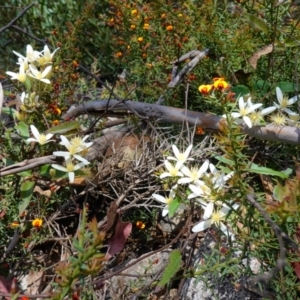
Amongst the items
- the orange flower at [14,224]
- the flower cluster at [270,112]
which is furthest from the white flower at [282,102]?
the orange flower at [14,224]

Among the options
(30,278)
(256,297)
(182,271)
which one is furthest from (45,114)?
(256,297)

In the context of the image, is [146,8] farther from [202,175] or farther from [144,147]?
[202,175]

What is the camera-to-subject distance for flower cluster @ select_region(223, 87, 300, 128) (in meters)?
1.76

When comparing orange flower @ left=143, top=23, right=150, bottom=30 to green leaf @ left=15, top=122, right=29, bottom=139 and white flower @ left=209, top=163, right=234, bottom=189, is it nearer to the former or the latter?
green leaf @ left=15, top=122, right=29, bottom=139

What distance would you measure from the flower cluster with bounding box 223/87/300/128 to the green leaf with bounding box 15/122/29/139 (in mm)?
680

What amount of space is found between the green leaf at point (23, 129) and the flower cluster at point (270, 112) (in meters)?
0.68

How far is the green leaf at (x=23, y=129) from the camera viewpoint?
6.35ft

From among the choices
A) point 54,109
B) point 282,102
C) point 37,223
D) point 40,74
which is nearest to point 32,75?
point 40,74

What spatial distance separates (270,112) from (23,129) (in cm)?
80

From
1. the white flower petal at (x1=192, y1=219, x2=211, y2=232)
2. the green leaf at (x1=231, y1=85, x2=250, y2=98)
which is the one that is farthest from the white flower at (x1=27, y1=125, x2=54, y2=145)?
the green leaf at (x1=231, y1=85, x2=250, y2=98)

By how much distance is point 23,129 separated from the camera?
1.94 meters

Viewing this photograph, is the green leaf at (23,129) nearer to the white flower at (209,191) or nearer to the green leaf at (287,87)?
the white flower at (209,191)

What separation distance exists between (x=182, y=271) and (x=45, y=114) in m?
0.72

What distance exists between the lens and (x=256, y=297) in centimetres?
181
